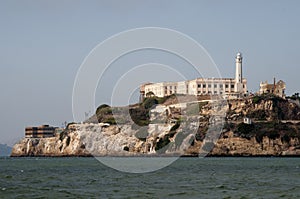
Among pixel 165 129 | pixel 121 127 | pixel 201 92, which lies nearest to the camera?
pixel 165 129

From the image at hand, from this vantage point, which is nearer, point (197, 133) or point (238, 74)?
point (197, 133)

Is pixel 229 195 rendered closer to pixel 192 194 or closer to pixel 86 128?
pixel 192 194

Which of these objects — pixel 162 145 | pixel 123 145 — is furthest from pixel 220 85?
pixel 162 145

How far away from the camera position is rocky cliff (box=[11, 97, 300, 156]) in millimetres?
143500

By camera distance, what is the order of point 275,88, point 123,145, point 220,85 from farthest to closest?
1. point 220,85
2. point 275,88
3. point 123,145

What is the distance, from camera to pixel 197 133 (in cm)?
14750

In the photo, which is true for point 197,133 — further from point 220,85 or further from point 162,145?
point 220,85

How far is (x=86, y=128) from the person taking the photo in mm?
172875

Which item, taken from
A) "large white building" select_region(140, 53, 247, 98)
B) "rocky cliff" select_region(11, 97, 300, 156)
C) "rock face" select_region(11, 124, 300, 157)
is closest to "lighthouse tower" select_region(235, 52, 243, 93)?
"large white building" select_region(140, 53, 247, 98)

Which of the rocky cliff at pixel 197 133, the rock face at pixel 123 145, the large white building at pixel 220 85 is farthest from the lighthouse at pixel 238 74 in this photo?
the rock face at pixel 123 145

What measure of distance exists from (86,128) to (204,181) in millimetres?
121633

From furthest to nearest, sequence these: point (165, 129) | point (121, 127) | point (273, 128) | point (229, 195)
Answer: point (121, 127) < point (165, 129) < point (273, 128) < point (229, 195)

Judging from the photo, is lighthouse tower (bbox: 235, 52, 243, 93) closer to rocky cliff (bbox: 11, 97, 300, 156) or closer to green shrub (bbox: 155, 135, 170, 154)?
rocky cliff (bbox: 11, 97, 300, 156)

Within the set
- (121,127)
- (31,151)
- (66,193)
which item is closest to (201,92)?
(121,127)
